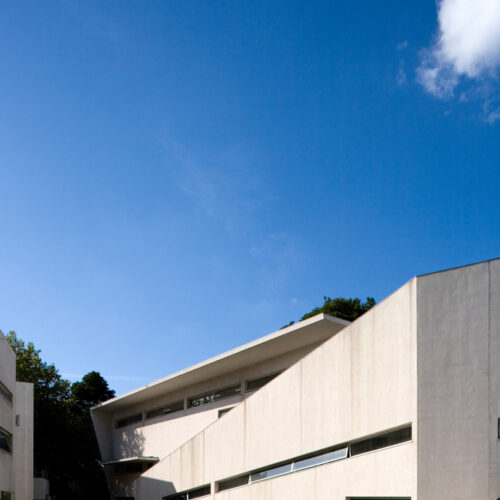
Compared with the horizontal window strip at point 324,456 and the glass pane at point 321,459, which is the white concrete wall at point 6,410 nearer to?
the horizontal window strip at point 324,456

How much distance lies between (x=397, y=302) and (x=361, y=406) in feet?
8.36

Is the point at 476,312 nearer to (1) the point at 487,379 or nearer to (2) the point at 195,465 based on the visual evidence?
(1) the point at 487,379

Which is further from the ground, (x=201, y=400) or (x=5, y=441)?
(x=201, y=400)

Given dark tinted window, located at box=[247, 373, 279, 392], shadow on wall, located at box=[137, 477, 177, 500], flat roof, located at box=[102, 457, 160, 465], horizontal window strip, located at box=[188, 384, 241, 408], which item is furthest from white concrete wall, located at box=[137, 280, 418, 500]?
flat roof, located at box=[102, 457, 160, 465]

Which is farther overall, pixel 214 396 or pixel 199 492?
pixel 214 396

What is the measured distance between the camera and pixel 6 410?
20.4 meters

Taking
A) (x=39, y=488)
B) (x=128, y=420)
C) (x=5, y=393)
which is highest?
(x=5, y=393)

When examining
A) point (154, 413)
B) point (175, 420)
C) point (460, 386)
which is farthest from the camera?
point (154, 413)

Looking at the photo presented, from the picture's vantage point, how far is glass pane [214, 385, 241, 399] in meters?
22.9

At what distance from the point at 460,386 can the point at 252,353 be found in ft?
36.1

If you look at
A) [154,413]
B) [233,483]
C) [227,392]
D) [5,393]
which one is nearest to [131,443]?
[154,413]

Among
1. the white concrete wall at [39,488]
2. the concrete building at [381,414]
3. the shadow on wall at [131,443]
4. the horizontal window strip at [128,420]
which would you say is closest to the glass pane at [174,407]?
the shadow on wall at [131,443]

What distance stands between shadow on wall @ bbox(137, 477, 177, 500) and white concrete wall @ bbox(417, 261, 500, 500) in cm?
1174

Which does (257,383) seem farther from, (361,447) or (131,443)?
(131,443)
